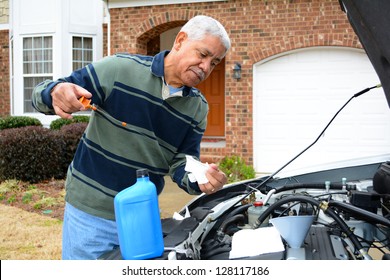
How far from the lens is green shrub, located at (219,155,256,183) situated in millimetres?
9164

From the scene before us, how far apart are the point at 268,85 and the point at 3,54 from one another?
28.7 feet

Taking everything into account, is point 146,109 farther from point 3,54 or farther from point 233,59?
point 3,54

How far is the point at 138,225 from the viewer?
6.11ft

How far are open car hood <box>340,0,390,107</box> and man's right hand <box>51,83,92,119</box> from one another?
3.73 feet

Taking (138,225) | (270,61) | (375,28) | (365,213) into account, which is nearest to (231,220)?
(365,213)

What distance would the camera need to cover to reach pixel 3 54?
571 inches

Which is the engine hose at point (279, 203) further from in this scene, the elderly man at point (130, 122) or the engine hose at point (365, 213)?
the elderly man at point (130, 122)

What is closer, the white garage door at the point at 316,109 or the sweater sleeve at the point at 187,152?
the sweater sleeve at the point at 187,152

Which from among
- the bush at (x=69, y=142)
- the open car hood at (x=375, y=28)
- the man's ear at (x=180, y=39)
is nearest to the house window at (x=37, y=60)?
the bush at (x=69, y=142)

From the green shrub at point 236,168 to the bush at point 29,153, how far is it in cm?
325

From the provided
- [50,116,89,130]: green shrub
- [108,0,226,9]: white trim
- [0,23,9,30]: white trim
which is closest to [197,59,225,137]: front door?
[108,0,226,9]: white trim

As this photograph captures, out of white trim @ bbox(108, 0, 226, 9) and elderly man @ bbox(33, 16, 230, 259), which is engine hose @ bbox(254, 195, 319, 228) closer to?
elderly man @ bbox(33, 16, 230, 259)

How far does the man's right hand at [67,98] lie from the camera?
80.2 inches
